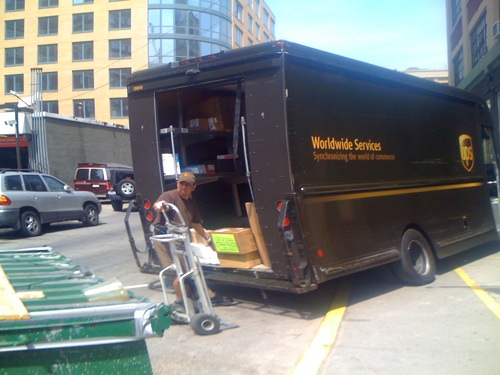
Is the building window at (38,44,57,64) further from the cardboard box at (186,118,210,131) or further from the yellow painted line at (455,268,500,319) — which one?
the yellow painted line at (455,268,500,319)

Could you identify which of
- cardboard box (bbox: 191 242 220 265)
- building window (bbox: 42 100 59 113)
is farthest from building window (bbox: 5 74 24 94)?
cardboard box (bbox: 191 242 220 265)

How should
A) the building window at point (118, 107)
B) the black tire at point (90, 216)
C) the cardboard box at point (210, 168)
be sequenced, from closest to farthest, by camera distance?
the cardboard box at point (210, 168) < the black tire at point (90, 216) < the building window at point (118, 107)

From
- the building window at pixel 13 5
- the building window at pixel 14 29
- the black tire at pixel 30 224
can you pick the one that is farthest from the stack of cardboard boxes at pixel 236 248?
the building window at pixel 13 5

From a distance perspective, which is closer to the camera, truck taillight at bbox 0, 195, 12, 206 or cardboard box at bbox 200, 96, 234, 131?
cardboard box at bbox 200, 96, 234, 131

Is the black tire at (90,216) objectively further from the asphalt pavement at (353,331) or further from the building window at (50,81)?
the building window at (50,81)

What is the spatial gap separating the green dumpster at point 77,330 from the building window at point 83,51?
49772 millimetres

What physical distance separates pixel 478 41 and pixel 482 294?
21795 millimetres

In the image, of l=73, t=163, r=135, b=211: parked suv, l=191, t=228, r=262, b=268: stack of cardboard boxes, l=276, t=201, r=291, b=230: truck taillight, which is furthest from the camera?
l=73, t=163, r=135, b=211: parked suv

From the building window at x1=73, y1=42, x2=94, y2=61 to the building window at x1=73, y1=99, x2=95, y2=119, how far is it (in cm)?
379

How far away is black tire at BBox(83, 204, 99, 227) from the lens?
704 inches

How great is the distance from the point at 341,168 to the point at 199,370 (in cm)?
297

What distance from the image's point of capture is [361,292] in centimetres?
771

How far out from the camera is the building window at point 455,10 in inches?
1219

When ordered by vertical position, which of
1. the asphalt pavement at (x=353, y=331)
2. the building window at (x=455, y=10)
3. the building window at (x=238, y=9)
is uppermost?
the building window at (x=238, y=9)
